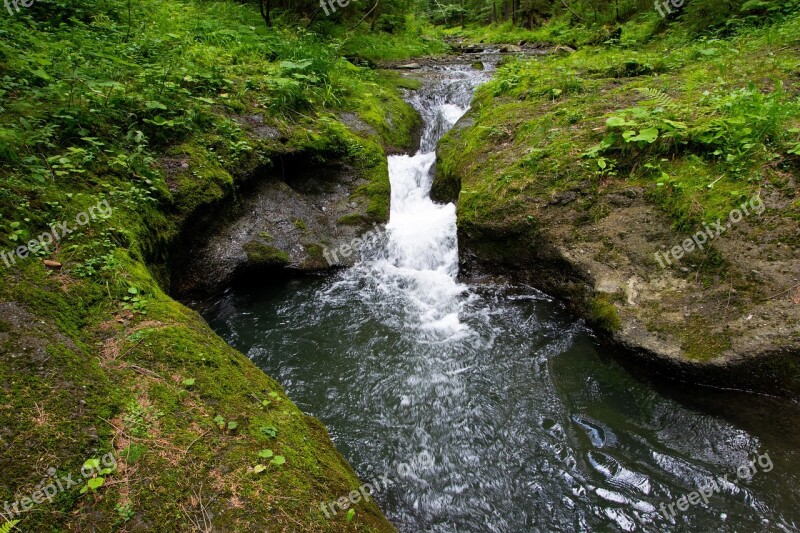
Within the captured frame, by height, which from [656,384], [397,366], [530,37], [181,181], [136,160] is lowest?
[656,384]

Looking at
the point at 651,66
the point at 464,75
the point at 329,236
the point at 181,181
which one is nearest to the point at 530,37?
the point at 464,75

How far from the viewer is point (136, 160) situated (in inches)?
198

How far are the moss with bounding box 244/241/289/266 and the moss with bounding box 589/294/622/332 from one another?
4.44 metres

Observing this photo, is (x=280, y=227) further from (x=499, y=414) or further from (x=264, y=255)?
(x=499, y=414)

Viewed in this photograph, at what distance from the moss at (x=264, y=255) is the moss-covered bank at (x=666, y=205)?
2.83 metres

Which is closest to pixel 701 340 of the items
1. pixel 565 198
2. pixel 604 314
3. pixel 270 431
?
pixel 604 314

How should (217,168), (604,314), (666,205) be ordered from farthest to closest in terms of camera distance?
(217,168) < (666,205) < (604,314)

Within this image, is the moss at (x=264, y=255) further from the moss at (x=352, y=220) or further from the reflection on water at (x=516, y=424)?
the moss at (x=352, y=220)

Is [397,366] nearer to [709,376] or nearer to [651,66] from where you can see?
[709,376]

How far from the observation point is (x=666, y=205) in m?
5.09

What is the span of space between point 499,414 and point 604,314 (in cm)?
178

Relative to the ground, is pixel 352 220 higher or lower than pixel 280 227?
lower

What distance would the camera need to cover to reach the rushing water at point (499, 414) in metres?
3.35

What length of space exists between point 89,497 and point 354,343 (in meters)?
3.33
